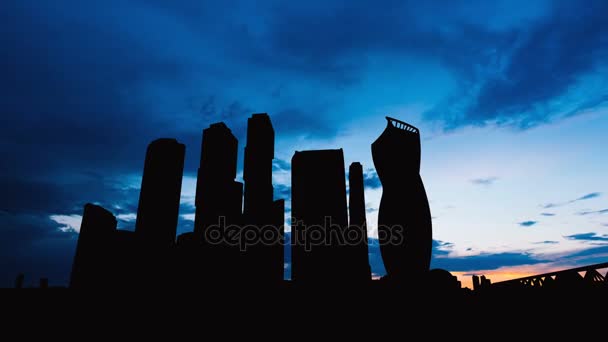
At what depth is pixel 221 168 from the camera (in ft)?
41.3

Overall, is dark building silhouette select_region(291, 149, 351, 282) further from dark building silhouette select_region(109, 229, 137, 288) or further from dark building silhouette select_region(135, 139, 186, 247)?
dark building silhouette select_region(135, 139, 186, 247)

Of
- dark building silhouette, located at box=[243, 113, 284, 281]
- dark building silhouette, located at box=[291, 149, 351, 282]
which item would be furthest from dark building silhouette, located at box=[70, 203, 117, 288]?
dark building silhouette, located at box=[291, 149, 351, 282]

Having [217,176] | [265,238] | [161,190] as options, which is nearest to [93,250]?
[265,238]

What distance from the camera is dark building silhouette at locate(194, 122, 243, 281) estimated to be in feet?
24.3

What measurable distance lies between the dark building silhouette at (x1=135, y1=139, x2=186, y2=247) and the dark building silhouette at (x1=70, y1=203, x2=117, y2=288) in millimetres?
3545

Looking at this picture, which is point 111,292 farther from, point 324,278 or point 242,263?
point 324,278

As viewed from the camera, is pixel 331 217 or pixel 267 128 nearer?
pixel 331 217

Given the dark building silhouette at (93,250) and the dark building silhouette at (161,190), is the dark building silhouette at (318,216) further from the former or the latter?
the dark building silhouette at (161,190)

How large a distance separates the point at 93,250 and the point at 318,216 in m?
5.29

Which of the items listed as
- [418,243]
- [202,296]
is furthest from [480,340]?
[418,243]

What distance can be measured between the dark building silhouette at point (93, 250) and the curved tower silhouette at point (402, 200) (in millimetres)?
10997

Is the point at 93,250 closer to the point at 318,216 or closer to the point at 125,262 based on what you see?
the point at 125,262

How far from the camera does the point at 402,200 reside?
15367 mm

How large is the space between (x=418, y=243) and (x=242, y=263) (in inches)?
418
